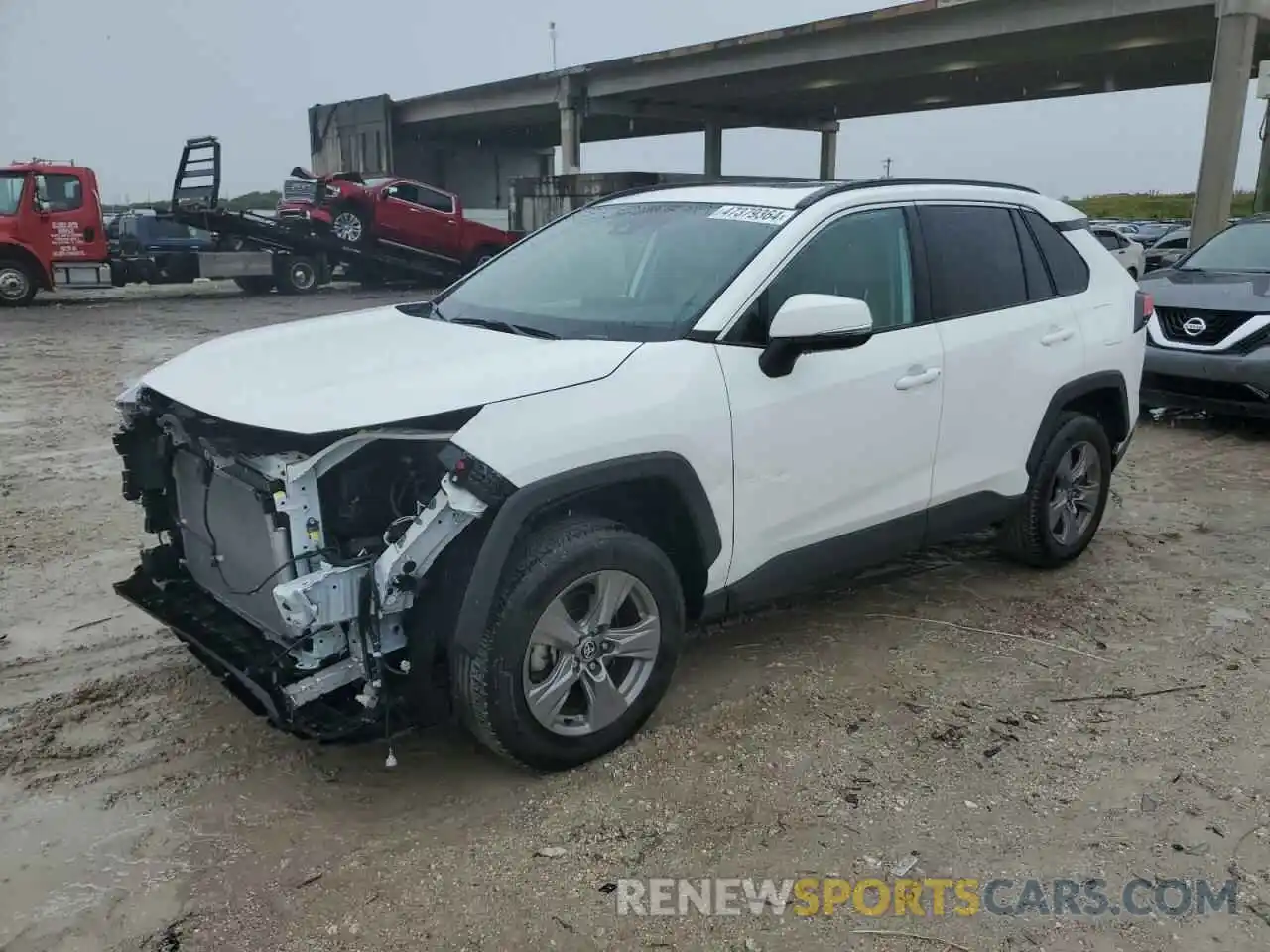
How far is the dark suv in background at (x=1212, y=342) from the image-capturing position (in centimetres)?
758

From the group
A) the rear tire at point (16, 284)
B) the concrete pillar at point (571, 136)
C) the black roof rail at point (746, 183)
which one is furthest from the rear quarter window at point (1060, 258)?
the concrete pillar at point (571, 136)

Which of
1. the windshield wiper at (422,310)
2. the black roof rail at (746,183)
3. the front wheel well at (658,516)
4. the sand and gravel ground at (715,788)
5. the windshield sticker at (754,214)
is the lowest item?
the sand and gravel ground at (715,788)

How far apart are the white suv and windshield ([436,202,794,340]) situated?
0.05ft

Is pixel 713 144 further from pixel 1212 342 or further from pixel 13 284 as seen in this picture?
pixel 1212 342

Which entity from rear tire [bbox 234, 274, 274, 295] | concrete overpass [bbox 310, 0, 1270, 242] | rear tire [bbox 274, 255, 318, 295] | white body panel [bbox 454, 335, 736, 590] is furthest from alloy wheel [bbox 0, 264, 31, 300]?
concrete overpass [bbox 310, 0, 1270, 242]

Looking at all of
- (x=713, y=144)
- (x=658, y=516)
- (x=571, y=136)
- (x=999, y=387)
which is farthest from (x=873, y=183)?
(x=713, y=144)

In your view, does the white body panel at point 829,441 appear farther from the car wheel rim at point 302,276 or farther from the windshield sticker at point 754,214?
the car wheel rim at point 302,276

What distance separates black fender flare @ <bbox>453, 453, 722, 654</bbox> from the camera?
2.85 m

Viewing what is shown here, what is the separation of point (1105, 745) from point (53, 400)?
347 inches

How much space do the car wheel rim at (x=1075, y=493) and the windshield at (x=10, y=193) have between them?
57.0 ft

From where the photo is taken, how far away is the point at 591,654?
10.4 feet

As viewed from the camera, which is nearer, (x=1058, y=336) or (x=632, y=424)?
(x=632, y=424)

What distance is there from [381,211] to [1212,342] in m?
16.5

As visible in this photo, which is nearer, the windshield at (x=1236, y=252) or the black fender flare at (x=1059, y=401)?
the black fender flare at (x=1059, y=401)
